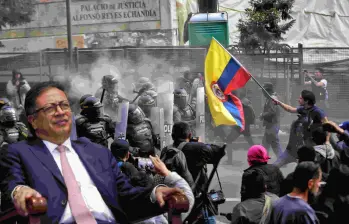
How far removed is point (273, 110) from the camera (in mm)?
12812

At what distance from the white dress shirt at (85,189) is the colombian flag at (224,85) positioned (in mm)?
5154

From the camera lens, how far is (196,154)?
6.54 meters

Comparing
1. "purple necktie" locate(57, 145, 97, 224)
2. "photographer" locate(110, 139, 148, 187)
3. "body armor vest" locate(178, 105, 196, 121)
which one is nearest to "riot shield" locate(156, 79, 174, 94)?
"body armor vest" locate(178, 105, 196, 121)

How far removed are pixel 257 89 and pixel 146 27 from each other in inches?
562

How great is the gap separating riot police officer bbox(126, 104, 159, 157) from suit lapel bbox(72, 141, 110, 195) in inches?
201

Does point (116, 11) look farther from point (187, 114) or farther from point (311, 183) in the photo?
point (311, 183)

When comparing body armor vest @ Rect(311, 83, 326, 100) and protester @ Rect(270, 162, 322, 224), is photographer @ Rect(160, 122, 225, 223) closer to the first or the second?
protester @ Rect(270, 162, 322, 224)

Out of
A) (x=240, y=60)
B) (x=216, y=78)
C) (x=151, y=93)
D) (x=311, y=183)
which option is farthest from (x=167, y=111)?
(x=311, y=183)

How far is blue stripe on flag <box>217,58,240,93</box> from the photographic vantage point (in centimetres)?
855

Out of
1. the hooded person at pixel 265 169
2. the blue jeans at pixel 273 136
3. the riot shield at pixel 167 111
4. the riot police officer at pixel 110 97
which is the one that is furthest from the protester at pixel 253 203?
the riot police officer at pixel 110 97

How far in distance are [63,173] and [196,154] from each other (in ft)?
11.3

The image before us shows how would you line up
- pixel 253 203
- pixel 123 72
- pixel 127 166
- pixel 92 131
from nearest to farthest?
pixel 253 203, pixel 127 166, pixel 92 131, pixel 123 72

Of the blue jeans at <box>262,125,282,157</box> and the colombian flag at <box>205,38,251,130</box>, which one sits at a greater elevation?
the colombian flag at <box>205,38,251,130</box>

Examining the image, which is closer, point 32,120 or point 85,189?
point 85,189
